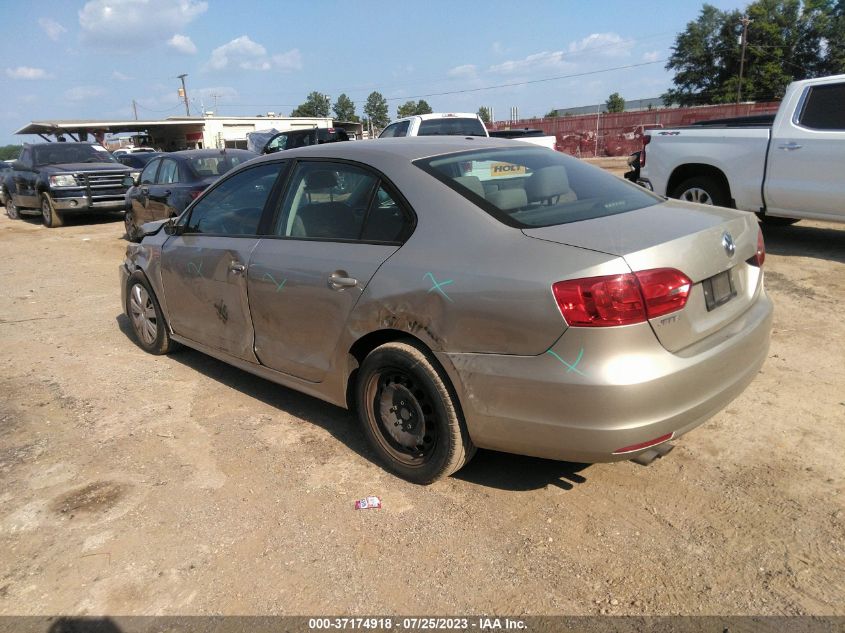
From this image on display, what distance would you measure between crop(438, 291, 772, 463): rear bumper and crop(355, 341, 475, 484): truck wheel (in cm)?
10

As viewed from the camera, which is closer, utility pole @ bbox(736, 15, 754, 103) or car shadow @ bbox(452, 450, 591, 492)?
car shadow @ bbox(452, 450, 591, 492)

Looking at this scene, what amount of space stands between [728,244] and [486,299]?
1.19m

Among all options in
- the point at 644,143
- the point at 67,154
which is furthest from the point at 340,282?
the point at 67,154

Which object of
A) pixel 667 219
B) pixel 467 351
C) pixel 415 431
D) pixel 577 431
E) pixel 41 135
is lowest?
pixel 415 431

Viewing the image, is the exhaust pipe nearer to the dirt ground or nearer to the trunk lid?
the dirt ground

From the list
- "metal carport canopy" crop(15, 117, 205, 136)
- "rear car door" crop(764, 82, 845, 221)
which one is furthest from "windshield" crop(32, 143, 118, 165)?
"metal carport canopy" crop(15, 117, 205, 136)

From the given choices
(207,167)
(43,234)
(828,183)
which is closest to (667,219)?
(828,183)

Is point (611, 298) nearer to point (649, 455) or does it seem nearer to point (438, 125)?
point (649, 455)

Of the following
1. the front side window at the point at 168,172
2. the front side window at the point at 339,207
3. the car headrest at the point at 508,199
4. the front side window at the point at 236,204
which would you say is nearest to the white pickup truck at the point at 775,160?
the car headrest at the point at 508,199

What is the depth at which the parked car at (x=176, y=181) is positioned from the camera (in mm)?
9781

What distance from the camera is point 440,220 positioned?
3.00 m

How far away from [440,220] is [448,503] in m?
1.37

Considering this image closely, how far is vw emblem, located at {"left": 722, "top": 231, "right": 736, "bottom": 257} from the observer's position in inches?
114

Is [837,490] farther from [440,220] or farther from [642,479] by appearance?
[440,220]
